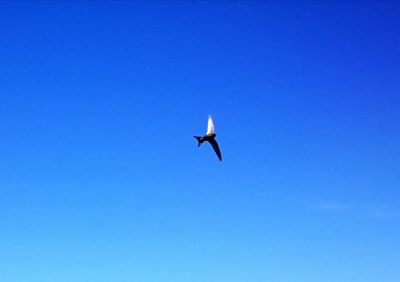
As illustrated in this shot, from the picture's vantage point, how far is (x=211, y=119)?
96.8 metres

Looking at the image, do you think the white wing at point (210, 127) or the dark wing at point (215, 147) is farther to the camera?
the dark wing at point (215, 147)

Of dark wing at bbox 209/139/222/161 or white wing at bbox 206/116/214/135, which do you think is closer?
white wing at bbox 206/116/214/135

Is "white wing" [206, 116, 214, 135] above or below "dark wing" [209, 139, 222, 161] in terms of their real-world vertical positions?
above

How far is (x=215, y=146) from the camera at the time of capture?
320 ft

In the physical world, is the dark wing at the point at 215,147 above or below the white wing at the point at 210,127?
below

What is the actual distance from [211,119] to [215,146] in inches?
126

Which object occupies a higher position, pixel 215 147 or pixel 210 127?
pixel 210 127

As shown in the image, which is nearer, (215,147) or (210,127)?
(210,127)
